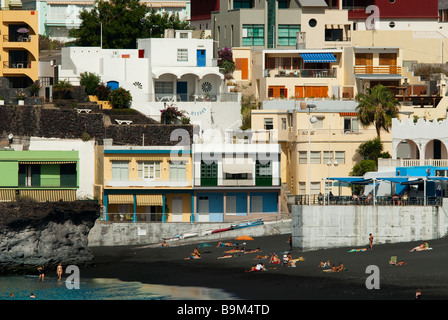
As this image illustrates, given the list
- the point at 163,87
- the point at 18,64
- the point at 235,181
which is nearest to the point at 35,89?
the point at 18,64

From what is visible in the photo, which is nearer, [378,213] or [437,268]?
[437,268]

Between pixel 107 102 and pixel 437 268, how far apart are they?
43.0 meters

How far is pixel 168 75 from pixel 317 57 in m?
12.6

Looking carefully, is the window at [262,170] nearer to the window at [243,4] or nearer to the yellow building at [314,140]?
the yellow building at [314,140]

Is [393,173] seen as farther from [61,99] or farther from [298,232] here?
[61,99]

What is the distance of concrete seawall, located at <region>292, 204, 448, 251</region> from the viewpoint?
8694 centimetres

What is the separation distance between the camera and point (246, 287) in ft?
258

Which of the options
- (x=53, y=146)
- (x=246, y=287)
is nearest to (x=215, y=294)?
(x=246, y=287)

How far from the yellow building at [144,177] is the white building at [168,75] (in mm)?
12215

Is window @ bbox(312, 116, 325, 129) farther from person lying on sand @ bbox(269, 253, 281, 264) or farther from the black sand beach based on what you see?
person lying on sand @ bbox(269, 253, 281, 264)

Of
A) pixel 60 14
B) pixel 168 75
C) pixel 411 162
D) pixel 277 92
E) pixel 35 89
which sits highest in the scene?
pixel 60 14

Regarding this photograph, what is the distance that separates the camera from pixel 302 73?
119 metres

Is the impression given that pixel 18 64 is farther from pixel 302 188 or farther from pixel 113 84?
pixel 302 188

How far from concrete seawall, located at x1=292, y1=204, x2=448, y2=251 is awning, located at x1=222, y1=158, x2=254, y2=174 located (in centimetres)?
1474
